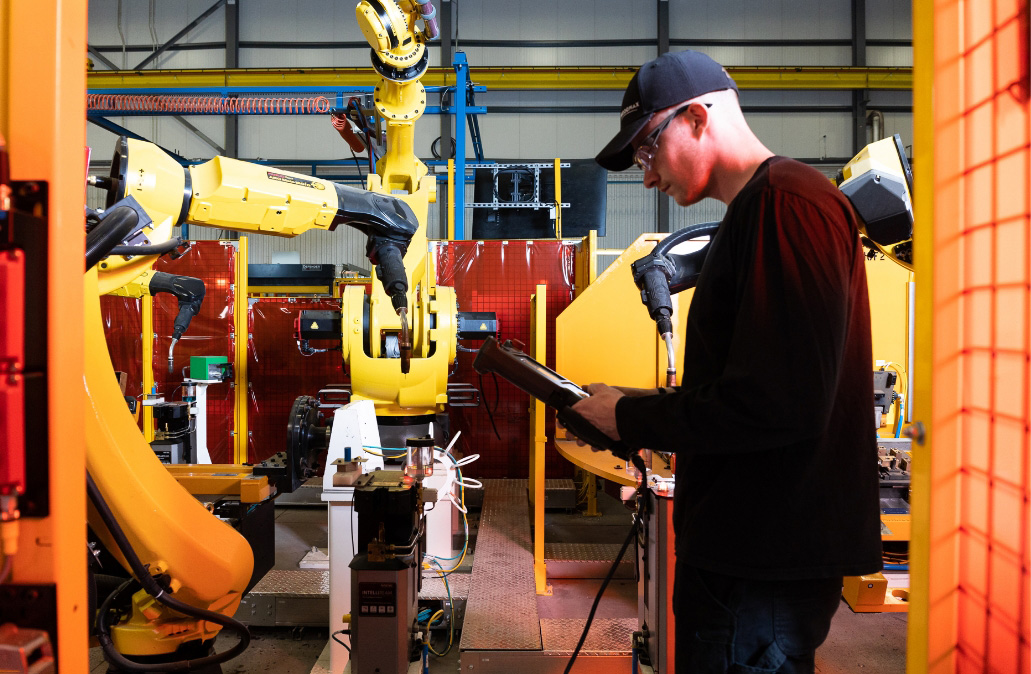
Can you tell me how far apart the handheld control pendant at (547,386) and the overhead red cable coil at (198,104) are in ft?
20.8

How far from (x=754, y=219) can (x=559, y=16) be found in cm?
1140

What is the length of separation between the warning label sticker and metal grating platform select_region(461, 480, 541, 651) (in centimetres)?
211

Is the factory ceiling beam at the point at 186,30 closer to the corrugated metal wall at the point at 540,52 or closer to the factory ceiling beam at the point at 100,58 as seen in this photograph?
the corrugated metal wall at the point at 540,52

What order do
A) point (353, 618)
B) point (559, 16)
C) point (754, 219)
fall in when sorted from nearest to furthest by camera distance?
point (754, 219)
point (353, 618)
point (559, 16)

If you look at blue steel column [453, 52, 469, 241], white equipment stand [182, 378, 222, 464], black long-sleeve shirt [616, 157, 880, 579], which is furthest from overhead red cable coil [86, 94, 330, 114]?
black long-sleeve shirt [616, 157, 880, 579]

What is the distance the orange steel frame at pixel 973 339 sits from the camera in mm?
779

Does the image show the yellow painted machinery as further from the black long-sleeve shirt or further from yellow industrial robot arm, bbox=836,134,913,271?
yellow industrial robot arm, bbox=836,134,913,271

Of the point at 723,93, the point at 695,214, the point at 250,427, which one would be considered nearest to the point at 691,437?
the point at 723,93

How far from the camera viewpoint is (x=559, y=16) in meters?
10.7

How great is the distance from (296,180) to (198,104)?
20.2ft

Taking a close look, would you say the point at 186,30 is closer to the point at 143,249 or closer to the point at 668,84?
the point at 143,249

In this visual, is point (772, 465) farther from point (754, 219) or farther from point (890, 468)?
point (890, 468)

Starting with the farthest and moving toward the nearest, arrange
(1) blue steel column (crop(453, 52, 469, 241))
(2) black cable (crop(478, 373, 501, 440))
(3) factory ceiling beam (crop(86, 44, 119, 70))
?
(3) factory ceiling beam (crop(86, 44, 119, 70)), (1) blue steel column (crop(453, 52, 469, 241)), (2) black cable (crop(478, 373, 501, 440))

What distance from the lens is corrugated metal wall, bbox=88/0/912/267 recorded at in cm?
1076
